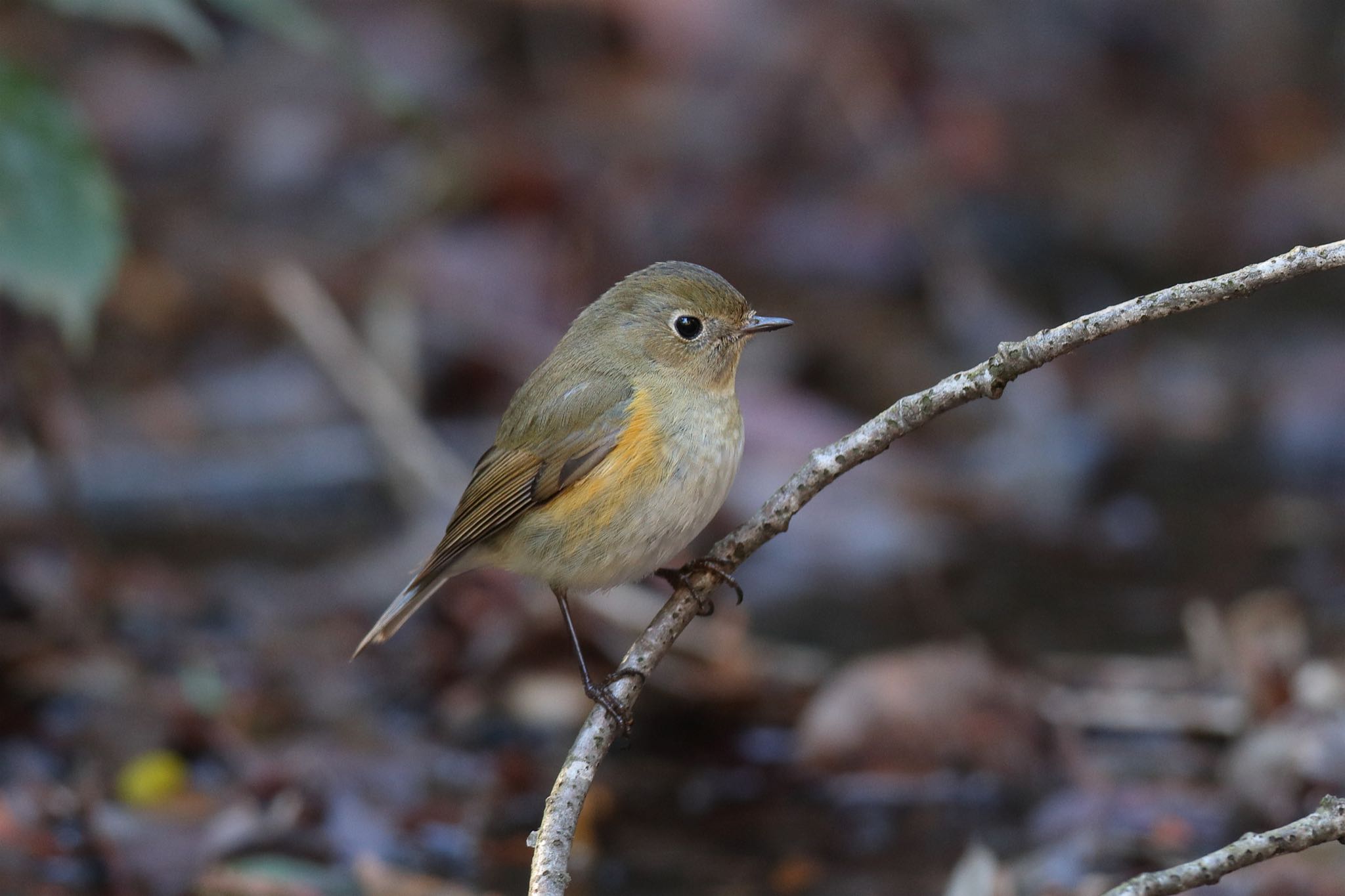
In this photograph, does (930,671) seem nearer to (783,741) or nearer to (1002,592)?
(783,741)

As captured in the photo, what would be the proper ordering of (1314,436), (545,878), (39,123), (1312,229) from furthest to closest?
(1312,229), (1314,436), (39,123), (545,878)

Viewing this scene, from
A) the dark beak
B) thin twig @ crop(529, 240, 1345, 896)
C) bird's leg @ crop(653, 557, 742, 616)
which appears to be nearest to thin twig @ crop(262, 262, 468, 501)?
the dark beak

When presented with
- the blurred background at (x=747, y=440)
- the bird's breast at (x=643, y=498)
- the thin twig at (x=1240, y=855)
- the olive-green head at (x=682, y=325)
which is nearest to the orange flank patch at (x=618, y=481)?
the bird's breast at (x=643, y=498)

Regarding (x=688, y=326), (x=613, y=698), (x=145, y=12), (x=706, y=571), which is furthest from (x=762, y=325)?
(x=145, y=12)

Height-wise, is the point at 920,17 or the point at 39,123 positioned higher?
the point at 920,17

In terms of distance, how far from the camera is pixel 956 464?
24.8 feet

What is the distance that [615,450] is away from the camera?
12.5 feet

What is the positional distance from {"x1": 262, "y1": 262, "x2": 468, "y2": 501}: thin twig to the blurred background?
0.09 ft

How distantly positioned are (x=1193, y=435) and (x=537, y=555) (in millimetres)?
4704

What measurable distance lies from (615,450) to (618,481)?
104 mm

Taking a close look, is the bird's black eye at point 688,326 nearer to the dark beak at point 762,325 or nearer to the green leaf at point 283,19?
the dark beak at point 762,325

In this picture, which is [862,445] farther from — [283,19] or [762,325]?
[283,19]

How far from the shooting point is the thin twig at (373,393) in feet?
21.0

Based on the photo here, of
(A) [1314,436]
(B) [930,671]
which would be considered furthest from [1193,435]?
(B) [930,671]
